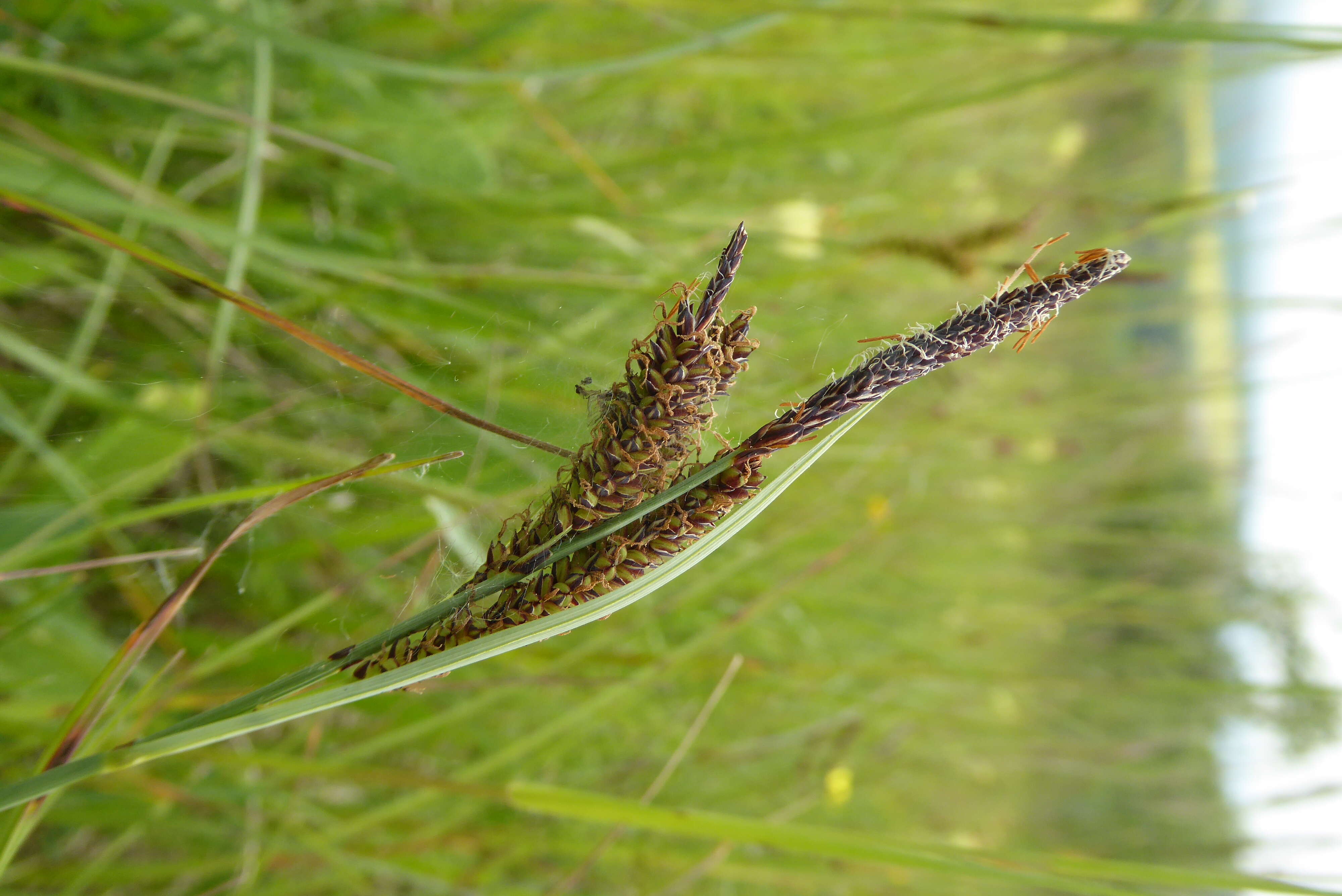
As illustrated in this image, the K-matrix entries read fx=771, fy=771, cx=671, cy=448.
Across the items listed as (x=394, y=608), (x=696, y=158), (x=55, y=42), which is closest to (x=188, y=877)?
(x=394, y=608)

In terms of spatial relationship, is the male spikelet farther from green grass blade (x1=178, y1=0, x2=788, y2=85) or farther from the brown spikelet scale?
green grass blade (x1=178, y1=0, x2=788, y2=85)

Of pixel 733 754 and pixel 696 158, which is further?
pixel 733 754

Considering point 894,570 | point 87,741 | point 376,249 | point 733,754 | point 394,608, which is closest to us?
point 87,741

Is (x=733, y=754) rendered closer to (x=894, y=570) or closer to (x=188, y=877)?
(x=894, y=570)

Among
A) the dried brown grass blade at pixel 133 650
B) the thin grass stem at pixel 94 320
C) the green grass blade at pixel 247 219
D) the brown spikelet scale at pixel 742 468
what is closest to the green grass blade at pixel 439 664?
the brown spikelet scale at pixel 742 468

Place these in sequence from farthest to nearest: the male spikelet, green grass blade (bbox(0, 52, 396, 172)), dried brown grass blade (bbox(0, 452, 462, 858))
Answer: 1. green grass blade (bbox(0, 52, 396, 172))
2. dried brown grass blade (bbox(0, 452, 462, 858))
3. the male spikelet

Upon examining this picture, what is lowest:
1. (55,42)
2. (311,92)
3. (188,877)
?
(188,877)

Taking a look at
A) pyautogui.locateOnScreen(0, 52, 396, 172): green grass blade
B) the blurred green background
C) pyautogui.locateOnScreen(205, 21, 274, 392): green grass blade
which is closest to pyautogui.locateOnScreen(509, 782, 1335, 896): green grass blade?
the blurred green background

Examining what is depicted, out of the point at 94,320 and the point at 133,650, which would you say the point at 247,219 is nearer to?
the point at 94,320
